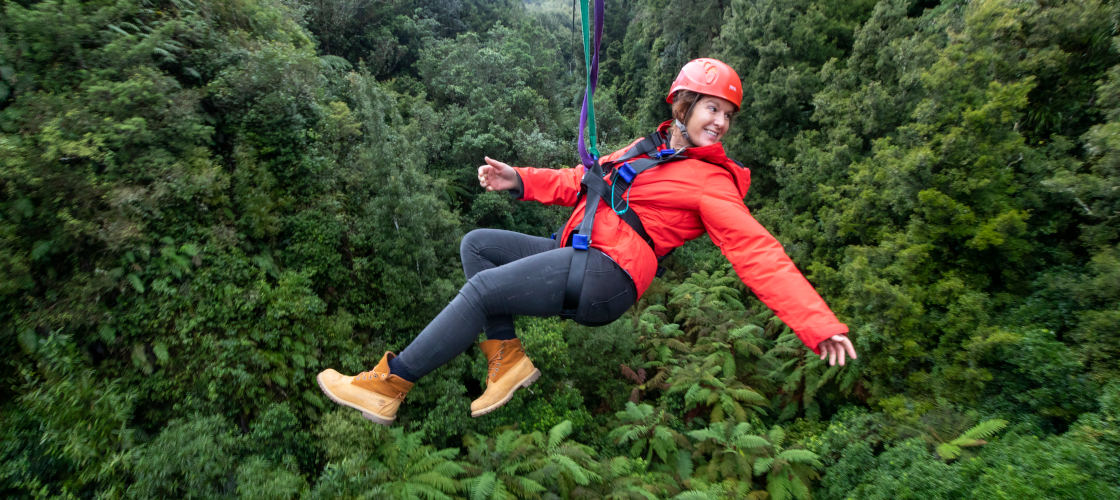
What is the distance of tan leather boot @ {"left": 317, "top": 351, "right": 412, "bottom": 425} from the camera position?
2.87m

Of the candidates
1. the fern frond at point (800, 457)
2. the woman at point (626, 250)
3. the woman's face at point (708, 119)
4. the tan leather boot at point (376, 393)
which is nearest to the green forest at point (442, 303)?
the fern frond at point (800, 457)

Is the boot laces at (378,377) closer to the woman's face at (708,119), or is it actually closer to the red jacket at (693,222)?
the red jacket at (693,222)

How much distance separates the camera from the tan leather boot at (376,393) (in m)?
2.87

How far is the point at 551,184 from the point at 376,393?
176 centimetres

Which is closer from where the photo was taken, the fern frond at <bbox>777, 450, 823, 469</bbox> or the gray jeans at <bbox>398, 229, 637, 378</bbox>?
the gray jeans at <bbox>398, 229, 637, 378</bbox>

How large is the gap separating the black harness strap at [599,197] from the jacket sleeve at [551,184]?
29cm

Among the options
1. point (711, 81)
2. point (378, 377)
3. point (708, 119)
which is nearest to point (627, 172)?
point (708, 119)

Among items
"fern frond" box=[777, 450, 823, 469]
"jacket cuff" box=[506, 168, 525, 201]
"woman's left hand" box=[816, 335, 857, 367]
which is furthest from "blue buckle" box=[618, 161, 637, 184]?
"fern frond" box=[777, 450, 823, 469]

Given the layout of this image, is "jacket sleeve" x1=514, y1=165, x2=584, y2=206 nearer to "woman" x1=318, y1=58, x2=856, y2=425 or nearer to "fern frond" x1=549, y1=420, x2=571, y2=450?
"woman" x1=318, y1=58, x2=856, y2=425

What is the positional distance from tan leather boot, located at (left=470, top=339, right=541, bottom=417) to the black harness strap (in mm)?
740

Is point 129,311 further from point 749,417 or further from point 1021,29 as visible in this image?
point 1021,29

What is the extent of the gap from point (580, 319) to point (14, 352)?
466 centimetres

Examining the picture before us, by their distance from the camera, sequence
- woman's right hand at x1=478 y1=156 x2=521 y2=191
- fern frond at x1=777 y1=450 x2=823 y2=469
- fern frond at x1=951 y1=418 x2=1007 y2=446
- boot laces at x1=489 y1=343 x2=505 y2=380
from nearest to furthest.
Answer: woman's right hand at x1=478 y1=156 x2=521 y2=191 → boot laces at x1=489 y1=343 x2=505 y2=380 → fern frond at x1=951 y1=418 x2=1007 y2=446 → fern frond at x1=777 y1=450 x2=823 y2=469

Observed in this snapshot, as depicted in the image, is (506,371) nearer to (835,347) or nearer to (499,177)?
(499,177)
